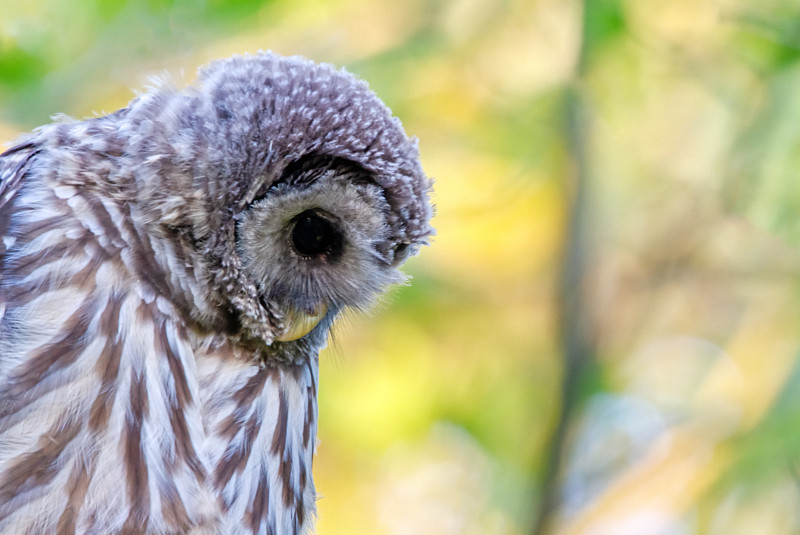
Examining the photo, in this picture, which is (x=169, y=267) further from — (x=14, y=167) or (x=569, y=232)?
(x=569, y=232)

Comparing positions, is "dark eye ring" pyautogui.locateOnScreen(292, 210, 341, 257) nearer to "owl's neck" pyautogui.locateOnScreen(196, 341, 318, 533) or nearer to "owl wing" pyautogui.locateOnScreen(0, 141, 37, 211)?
"owl's neck" pyautogui.locateOnScreen(196, 341, 318, 533)

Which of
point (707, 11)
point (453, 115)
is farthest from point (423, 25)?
point (707, 11)

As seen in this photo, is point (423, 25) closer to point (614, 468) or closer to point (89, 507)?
point (614, 468)

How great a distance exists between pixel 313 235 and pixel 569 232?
227 centimetres

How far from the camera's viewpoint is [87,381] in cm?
187

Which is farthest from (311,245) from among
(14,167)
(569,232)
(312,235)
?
(569,232)

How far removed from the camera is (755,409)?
413cm

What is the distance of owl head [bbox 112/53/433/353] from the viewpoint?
1.89 meters

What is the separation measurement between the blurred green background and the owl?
1.27 meters

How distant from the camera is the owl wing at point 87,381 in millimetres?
1824

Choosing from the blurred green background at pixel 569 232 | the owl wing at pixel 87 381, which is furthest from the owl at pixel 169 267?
the blurred green background at pixel 569 232

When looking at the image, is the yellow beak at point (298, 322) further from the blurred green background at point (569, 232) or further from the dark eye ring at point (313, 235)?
the blurred green background at point (569, 232)

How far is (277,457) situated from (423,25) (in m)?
2.37

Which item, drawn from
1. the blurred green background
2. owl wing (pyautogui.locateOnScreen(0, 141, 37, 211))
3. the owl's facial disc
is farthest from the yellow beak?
the blurred green background
